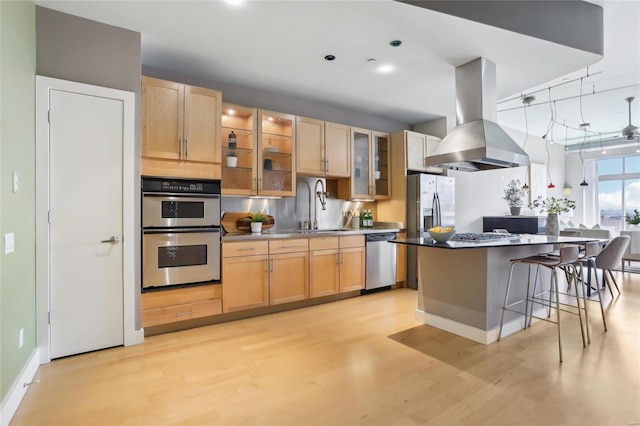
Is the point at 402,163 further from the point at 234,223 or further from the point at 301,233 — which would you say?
the point at 234,223

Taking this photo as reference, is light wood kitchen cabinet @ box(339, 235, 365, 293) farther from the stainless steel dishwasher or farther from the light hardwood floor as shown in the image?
the light hardwood floor

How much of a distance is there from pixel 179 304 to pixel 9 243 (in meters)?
1.52

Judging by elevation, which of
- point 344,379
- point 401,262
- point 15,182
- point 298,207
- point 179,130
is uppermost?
point 179,130

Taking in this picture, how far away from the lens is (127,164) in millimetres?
2842

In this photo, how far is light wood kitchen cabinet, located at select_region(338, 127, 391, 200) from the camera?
4832 mm

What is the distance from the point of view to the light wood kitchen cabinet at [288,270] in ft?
12.2

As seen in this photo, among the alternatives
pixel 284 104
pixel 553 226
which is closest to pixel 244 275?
pixel 284 104

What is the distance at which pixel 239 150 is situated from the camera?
392 centimetres

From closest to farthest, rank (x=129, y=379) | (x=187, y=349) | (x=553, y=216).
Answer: (x=129, y=379) → (x=187, y=349) → (x=553, y=216)

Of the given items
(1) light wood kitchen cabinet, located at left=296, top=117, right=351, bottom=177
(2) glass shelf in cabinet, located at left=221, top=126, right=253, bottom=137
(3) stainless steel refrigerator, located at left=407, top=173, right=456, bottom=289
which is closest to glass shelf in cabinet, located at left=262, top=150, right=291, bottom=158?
(1) light wood kitchen cabinet, located at left=296, top=117, right=351, bottom=177

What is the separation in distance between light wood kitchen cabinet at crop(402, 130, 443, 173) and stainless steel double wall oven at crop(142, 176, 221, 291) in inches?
115

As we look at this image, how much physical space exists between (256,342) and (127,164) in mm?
1937

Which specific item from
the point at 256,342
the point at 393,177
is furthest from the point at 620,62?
the point at 256,342

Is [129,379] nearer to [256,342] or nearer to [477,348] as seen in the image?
[256,342]
